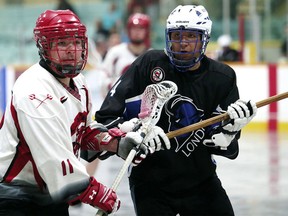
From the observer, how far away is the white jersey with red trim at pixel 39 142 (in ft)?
11.8

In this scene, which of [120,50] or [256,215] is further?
[120,50]

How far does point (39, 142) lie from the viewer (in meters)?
3.59

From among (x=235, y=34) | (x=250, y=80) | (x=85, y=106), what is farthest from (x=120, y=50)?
(x=235, y=34)

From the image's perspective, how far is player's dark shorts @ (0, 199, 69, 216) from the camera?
3740 mm

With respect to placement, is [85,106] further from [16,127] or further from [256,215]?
[256,215]

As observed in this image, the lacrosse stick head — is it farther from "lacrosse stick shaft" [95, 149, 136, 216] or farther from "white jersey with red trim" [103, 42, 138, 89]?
"white jersey with red trim" [103, 42, 138, 89]

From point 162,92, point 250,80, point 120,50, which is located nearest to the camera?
point 162,92

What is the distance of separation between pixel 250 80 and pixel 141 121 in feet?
26.0

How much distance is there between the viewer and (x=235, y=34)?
580 inches

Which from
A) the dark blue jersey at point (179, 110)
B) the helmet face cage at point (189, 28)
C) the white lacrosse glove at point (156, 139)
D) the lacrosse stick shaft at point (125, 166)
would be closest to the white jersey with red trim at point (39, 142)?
the lacrosse stick shaft at point (125, 166)

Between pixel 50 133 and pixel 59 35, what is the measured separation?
0.48 metres

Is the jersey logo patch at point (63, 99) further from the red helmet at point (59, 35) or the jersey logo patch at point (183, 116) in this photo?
the jersey logo patch at point (183, 116)

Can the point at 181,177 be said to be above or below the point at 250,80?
above

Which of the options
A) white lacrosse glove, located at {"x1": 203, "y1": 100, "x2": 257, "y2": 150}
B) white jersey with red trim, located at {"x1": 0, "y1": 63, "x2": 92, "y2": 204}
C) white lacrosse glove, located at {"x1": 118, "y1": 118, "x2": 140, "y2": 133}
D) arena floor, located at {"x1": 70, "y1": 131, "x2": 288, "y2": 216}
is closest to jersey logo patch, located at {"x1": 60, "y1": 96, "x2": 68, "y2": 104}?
white jersey with red trim, located at {"x1": 0, "y1": 63, "x2": 92, "y2": 204}
